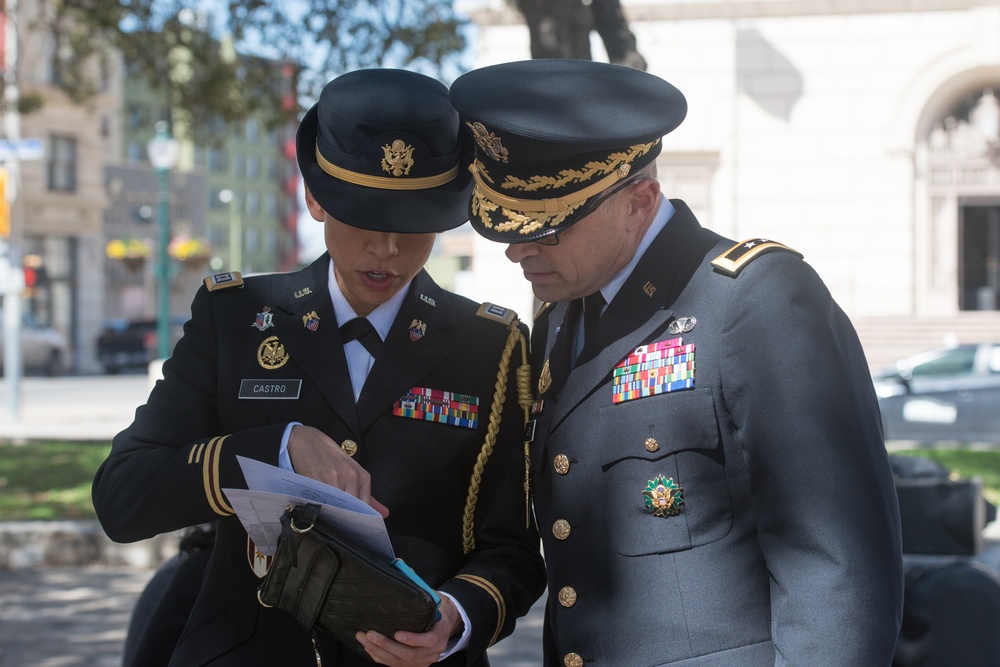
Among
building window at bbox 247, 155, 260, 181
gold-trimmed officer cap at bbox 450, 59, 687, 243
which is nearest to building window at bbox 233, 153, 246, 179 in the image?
building window at bbox 247, 155, 260, 181

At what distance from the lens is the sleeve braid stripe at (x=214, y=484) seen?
218 centimetres

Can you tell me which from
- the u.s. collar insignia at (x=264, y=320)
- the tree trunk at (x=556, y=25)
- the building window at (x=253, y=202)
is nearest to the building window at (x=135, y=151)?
the building window at (x=253, y=202)

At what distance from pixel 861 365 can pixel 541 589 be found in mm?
897

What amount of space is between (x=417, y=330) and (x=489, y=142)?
1.59 feet

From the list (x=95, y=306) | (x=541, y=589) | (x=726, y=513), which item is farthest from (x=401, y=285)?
(x=95, y=306)

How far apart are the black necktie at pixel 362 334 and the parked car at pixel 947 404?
13152 millimetres

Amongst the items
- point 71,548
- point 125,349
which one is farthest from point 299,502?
point 125,349

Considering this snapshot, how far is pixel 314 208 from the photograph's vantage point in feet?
8.50

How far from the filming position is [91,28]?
38.0ft

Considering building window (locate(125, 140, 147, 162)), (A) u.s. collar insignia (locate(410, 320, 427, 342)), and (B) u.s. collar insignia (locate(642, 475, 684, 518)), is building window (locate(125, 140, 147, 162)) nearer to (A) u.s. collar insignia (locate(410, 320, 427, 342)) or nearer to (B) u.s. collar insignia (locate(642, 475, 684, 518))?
(A) u.s. collar insignia (locate(410, 320, 427, 342))

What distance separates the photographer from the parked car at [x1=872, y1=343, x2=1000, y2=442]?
48.2 feet

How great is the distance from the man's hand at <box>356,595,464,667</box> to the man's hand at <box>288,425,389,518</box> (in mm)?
225

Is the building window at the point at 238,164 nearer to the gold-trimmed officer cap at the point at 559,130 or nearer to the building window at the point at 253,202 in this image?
the building window at the point at 253,202

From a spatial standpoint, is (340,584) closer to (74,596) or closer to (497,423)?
(497,423)
